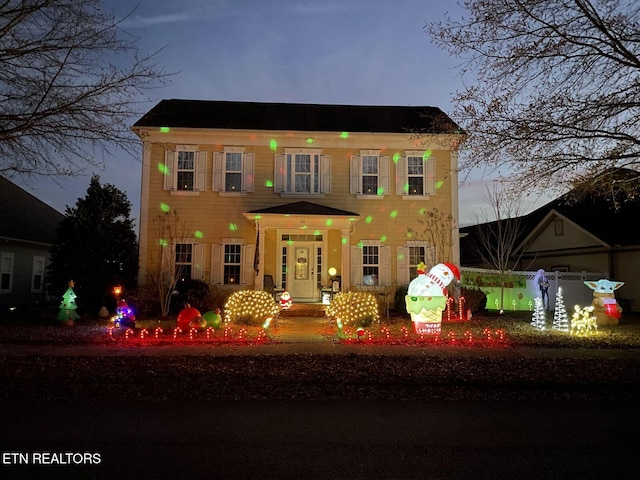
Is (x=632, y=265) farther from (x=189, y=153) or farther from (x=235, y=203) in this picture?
(x=189, y=153)

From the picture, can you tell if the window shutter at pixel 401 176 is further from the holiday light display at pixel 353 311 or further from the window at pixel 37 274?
the window at pixel 37 274

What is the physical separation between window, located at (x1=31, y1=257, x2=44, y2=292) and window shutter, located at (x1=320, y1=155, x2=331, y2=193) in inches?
532

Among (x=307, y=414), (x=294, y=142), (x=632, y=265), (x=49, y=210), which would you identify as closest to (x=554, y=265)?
(x=632, y=265)

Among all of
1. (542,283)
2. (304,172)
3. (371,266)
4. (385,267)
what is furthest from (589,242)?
(304,172)

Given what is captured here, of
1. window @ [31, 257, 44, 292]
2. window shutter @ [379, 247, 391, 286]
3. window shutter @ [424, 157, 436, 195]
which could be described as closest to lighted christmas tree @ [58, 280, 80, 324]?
window @ [31, 257, 44, 292]

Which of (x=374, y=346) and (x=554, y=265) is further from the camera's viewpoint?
(x=554, y=265)

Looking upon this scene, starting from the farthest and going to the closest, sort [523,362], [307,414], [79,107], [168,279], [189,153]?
[189,153] → [168,279] → [523,362] → [79,107] → [307,414]

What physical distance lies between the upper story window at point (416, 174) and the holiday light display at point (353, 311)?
20.6 feet

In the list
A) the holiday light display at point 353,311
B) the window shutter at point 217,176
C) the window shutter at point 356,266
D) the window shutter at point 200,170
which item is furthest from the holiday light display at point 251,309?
the window shutter at point 200,170

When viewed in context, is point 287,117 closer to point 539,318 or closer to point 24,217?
point 539,318

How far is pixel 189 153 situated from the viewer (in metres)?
17.5

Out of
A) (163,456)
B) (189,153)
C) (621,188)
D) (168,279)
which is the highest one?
(189,153)

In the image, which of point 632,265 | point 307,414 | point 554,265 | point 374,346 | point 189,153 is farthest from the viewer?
point 554,265

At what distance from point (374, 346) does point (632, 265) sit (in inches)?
563
